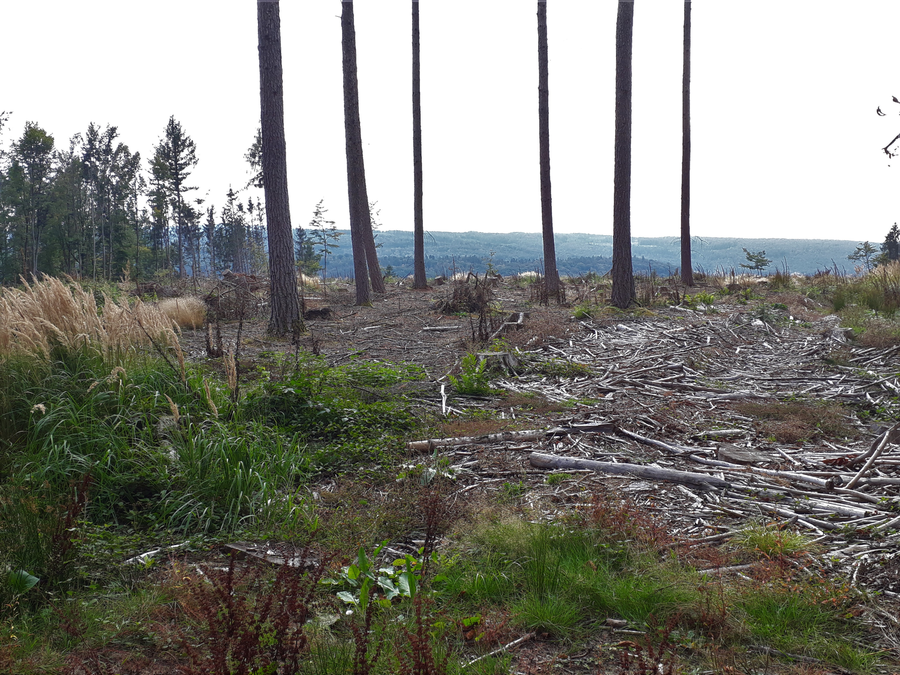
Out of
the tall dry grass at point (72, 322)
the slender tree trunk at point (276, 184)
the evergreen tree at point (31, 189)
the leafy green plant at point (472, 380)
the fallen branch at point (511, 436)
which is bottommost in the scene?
the fallen branch at point (511, 436)

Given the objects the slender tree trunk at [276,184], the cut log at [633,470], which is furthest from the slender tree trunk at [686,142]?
the cut log at [633,470]

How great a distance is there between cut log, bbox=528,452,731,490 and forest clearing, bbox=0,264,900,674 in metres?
0.01

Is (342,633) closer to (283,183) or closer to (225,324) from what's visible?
(283,183)

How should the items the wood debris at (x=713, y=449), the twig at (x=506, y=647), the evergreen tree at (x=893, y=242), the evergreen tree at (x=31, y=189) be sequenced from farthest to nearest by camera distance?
the evergreen tree at (x=31, y=189) < the evergreen tree at (x=893, y=242) < the wood debris at (x=713, y=449) < the twig at (x=506, y=647)

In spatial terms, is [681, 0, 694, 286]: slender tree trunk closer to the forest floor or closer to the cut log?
the forest floor

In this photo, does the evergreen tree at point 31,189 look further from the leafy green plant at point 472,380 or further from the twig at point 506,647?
the twig at point 506,647

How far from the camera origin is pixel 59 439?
3.49 meters

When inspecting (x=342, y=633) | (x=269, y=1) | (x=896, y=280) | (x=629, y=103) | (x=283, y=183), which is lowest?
(x=342, y=633)

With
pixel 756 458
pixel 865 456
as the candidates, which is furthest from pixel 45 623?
pixel 865 456

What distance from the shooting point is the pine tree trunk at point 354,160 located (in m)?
14.7

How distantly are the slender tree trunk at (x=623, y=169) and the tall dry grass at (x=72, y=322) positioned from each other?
10.3 m

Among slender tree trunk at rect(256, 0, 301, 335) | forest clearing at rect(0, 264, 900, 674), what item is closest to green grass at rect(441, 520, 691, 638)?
forest clearing at rect(0, 264, 900, 674)

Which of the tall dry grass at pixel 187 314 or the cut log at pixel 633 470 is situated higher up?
the tall dry grass at pixel 187 314

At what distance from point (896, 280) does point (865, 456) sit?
1137cm
